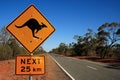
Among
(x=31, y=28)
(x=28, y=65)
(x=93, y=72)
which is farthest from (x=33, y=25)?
(x=93, y=72)

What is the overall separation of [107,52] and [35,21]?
57.7m

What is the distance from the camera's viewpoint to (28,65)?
5.70 metres

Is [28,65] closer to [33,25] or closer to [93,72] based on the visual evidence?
[33,25]

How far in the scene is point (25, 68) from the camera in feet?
18.7

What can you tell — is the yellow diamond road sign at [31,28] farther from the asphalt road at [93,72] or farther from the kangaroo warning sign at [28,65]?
the asphalt road at [93,72]

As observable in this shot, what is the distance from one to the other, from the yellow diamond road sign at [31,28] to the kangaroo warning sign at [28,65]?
26cm

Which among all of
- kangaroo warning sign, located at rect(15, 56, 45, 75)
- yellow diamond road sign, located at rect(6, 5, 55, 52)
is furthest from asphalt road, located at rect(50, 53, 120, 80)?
yellow diamond road sign, located at rect(6, 5, 55, 52)

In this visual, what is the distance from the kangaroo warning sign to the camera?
569 cm

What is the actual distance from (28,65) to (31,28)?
0.91m

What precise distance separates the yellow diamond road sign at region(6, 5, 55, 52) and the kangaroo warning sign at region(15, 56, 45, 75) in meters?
0.26

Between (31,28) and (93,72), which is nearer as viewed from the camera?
(31,28)

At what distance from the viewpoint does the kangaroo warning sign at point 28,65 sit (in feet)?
18.7

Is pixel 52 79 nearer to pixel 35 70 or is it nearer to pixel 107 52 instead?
pixel 35 70

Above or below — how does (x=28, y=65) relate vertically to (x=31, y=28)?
below
